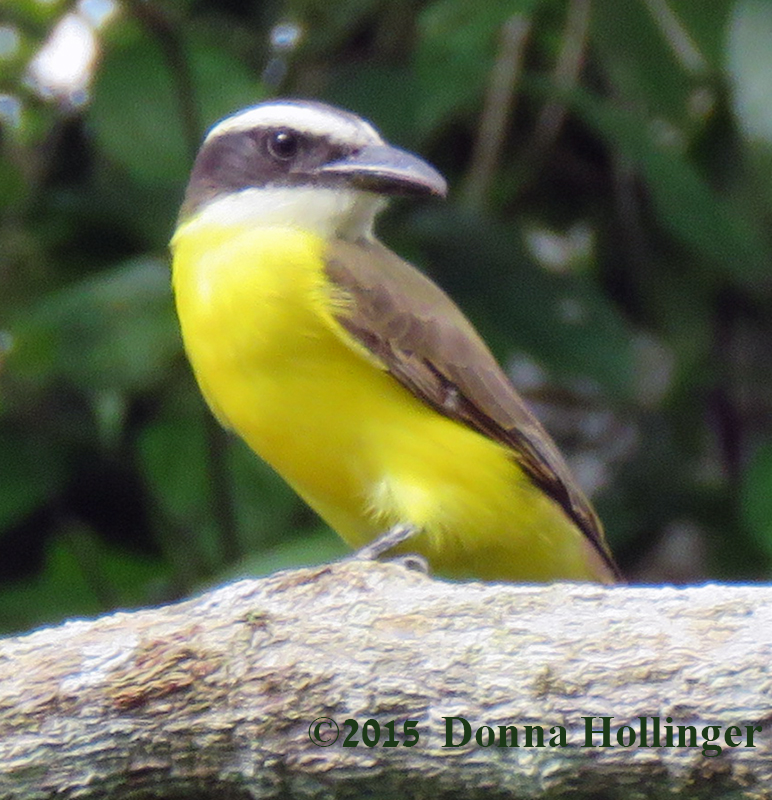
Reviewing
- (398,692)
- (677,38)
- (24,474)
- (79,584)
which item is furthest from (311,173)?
(79,584)

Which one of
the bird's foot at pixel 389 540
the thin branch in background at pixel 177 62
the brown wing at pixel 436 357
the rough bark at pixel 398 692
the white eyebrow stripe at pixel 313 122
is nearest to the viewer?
the rough bark at pixel 398 692

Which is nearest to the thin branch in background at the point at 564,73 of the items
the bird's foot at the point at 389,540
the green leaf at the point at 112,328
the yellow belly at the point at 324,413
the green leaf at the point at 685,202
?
the green leaf at the point at 685,202

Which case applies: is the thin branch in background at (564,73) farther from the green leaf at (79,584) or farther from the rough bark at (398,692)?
the rough bark at (398,692)

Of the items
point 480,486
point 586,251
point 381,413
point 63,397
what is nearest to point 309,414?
point 381,413

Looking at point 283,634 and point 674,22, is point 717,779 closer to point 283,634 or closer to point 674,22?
point 283,634

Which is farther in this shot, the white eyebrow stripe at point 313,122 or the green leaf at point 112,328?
the green leaf at point 112,328

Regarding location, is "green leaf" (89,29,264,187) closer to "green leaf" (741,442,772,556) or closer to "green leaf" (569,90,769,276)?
"green leaf" (569,90,769,276)
